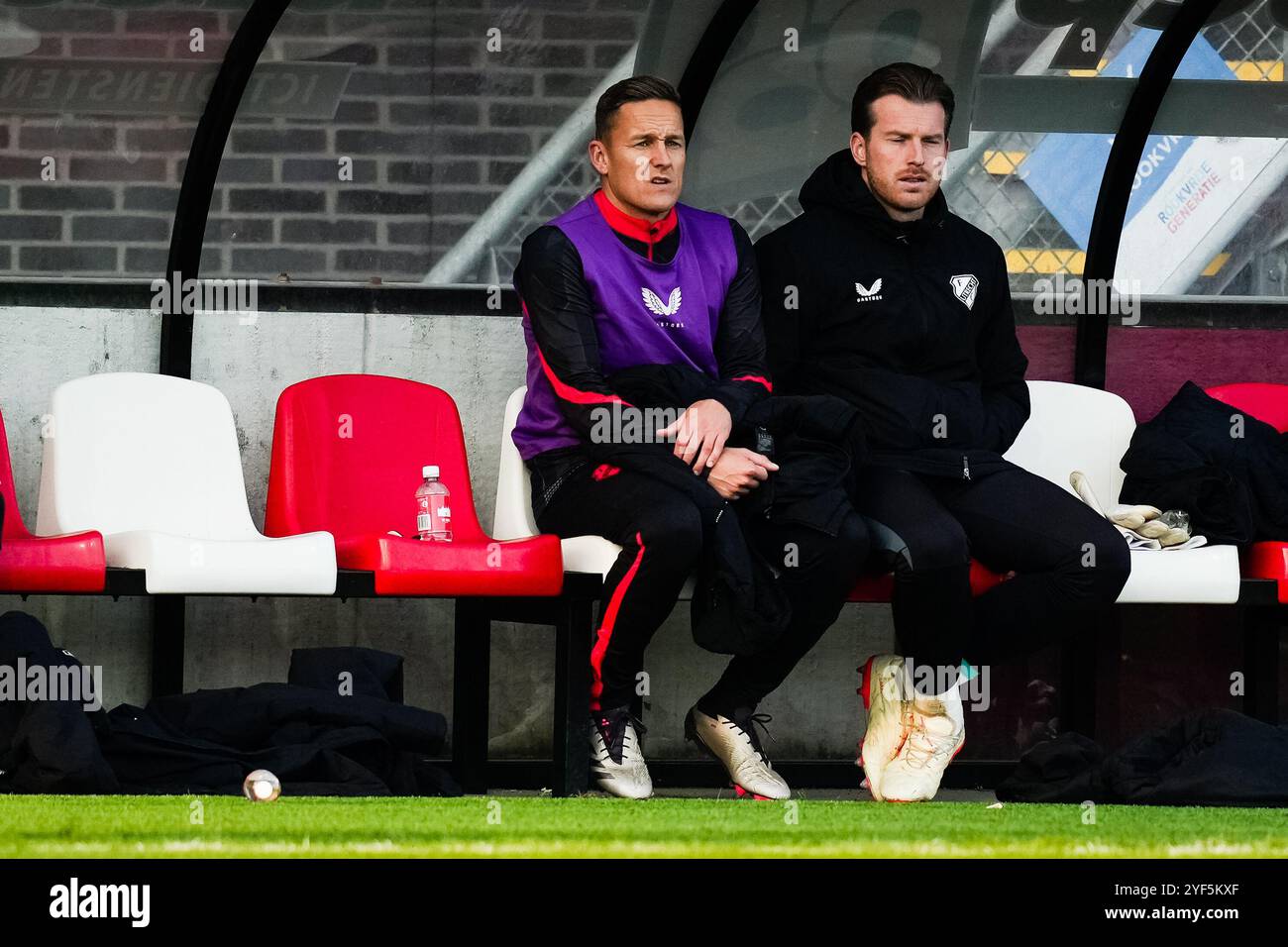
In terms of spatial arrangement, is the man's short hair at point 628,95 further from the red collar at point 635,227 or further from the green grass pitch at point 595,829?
the green grass pitch at point 595,829

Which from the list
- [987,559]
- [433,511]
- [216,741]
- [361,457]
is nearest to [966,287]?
[987,559]

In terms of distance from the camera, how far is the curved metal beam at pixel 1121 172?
18.8 ft

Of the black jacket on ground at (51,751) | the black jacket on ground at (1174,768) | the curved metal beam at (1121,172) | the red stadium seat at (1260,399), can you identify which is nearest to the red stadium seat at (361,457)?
the black jacket on ground at (51,751)

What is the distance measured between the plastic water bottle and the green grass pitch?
101 centimetres

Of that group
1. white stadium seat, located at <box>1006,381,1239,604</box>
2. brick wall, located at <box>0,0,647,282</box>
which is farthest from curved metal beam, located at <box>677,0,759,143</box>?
white stadium seat, located at <box>1006,381,1239,604</box>

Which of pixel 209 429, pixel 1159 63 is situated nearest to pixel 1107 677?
pixel 1159 63

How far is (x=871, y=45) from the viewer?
576 cm

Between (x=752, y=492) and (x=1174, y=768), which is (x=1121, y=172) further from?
(x=1174, y=768)

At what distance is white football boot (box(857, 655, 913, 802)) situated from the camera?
4.21m

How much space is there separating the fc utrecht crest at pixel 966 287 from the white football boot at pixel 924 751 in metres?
1.11

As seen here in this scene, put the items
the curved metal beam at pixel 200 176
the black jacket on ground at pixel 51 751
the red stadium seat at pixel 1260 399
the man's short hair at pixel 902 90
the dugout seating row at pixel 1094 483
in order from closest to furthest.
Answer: the black jacket on ground at pixel 51 751
the dugout seating row at pixel 1094 483
the man's short hair at pixel 902 90
the curved metal beam at pixel 200 176
the red stadium seat at pixel 1260 399

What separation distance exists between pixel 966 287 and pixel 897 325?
10.0 inches
